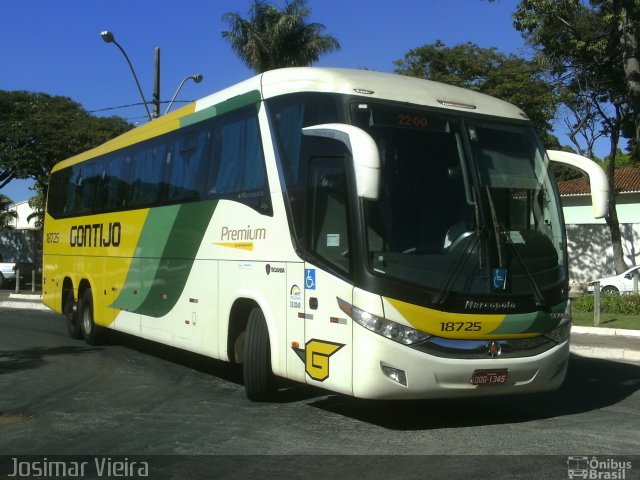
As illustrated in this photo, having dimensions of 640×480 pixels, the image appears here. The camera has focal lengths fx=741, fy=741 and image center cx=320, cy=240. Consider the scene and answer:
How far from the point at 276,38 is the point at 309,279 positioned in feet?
82.1

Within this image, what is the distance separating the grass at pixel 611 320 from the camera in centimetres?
1585

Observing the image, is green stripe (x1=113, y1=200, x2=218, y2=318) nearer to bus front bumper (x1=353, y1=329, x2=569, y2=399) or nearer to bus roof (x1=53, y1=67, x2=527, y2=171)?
bus roof (x1=53, y1=67, x2=527, y2=171)

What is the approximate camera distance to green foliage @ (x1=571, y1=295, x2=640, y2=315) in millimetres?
18812

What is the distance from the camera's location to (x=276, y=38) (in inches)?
1210

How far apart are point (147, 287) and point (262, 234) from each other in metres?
3.80

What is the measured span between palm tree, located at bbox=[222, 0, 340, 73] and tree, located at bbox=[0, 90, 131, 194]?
1030 cm

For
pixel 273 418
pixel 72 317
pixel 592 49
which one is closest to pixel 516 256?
Result: pixel 273 418

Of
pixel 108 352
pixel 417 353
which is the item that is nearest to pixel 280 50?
pixel 108 352

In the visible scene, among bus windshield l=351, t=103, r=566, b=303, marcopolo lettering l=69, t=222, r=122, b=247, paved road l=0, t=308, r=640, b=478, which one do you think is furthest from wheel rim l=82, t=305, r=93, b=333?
bus windshield l=351, t=103, r=566, b=303

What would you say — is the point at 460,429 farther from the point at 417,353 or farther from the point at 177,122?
the point at 177,122

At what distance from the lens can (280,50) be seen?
102 feet

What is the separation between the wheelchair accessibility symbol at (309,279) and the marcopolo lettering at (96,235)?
19.6ft

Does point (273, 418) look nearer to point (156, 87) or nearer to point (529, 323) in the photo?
point (529, 323)

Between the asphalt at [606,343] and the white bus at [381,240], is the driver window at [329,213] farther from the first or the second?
the asphalt at [606,343]
